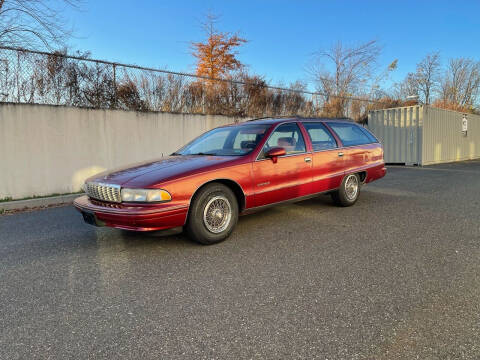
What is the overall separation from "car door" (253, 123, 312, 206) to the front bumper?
1.12 metres

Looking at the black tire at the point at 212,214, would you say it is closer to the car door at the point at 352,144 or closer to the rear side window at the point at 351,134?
the car door at the point at 352,144

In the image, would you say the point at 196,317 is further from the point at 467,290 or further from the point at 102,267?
the point at 467,290

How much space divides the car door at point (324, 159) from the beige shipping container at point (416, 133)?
10879mm

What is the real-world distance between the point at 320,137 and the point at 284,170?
3.79ft

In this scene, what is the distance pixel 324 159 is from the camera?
487 centimetres

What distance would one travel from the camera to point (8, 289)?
270 centimetres

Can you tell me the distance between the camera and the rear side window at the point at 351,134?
212 inches

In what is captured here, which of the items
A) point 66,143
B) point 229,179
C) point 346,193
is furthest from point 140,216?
point 66,143

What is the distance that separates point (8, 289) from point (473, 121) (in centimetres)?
2256

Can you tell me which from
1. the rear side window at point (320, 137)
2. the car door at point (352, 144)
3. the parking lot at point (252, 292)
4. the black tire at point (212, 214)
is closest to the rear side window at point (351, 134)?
the car door at point (352, 144)

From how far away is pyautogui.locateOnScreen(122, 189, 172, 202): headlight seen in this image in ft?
10.5

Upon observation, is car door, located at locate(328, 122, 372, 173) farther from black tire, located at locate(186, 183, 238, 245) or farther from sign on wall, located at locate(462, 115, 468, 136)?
sign on wall, located at locate(462, 115, 468, 136)

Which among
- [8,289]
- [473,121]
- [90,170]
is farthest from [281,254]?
[473,121]

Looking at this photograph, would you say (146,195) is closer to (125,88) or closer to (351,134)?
(351,134)
